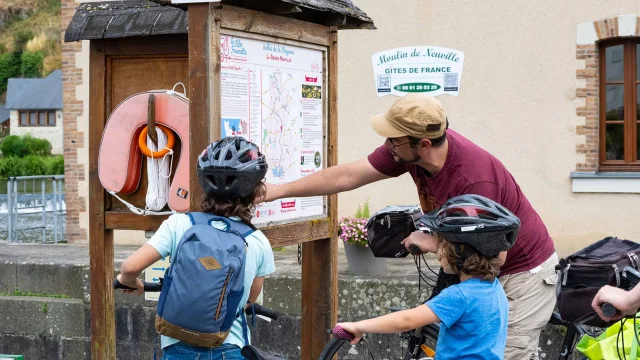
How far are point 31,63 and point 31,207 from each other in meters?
87.4

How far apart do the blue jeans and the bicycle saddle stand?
0.05 meters

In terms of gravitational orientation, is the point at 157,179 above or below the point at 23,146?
below

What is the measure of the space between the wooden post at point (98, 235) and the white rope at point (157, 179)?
36 cm

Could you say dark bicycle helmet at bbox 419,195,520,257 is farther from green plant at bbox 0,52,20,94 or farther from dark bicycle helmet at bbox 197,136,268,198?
green plant at bbox 0,52,20,94

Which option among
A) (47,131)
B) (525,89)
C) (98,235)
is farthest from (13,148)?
(98,235)

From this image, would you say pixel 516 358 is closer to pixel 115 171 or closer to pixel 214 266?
pixel 214 266

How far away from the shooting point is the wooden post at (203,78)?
432 centimetres

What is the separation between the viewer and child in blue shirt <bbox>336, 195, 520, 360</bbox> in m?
3.48

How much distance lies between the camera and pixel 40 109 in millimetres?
85812

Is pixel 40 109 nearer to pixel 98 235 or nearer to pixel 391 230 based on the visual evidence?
pixel 98 235

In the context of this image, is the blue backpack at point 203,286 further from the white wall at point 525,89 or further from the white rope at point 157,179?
the white wall at point 525,89

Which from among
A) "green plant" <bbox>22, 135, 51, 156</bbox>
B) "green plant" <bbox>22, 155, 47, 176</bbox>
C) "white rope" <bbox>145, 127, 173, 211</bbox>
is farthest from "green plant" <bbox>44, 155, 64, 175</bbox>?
"white rope" <bbox>145, 127, 173, 211</bbox>

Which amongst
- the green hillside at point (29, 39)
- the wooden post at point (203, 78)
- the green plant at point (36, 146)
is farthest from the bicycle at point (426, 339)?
the green hillside at point (29, 39)

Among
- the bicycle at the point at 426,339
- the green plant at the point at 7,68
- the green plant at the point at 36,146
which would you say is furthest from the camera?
the green plant at the point at 7,68
